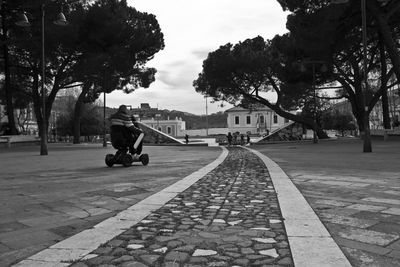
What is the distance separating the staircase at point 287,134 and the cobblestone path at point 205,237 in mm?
45807

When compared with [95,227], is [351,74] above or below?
above

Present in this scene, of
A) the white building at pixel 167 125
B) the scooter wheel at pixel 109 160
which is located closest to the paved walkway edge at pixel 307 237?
the scooter wheel at pixel 109 160

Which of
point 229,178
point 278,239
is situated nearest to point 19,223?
point 278,239

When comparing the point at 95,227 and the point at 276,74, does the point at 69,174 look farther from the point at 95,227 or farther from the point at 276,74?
the point at 276,74

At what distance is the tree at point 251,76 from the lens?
42.9m

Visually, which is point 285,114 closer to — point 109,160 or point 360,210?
point 109,160

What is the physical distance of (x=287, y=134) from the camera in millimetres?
53156

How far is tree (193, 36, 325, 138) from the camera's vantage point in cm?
4291

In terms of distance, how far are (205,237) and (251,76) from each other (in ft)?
134

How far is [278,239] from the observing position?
4414 millimetres

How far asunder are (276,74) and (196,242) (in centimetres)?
4119

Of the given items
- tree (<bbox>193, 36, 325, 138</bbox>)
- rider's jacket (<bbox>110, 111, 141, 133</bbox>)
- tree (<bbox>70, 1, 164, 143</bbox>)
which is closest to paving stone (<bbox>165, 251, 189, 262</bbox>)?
rider's jacket (<bbox>110, 111, 141, 133</bbox>)

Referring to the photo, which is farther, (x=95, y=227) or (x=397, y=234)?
(x=95, y=227)

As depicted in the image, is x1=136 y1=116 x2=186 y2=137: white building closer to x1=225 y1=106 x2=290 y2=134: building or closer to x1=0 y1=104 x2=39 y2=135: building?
x1=225 y1=106 x2=290 y2=134: building
